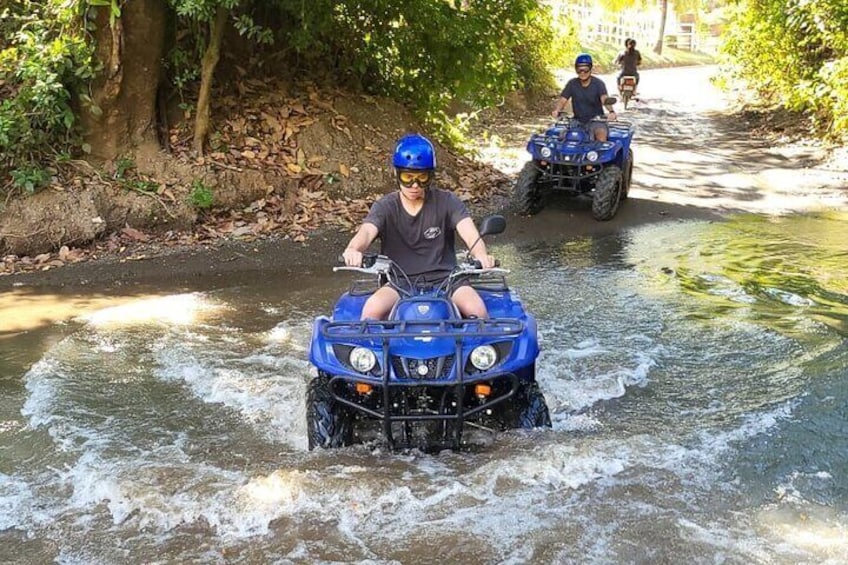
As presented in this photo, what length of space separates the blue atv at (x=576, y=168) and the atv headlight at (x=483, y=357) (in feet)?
20.8

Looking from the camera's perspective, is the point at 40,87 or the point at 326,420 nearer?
the point at 326,420

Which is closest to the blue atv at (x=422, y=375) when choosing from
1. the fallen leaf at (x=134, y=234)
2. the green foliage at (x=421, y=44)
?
the fallen leaf at (x=134, y=234)

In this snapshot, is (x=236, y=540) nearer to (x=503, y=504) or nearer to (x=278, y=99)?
(x=503, y=504)

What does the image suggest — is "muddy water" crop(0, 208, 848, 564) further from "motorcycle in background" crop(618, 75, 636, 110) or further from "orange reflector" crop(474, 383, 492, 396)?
"motorcycle in background" crop(618, 75, 636, 110)

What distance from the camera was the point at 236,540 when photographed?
3.96 m

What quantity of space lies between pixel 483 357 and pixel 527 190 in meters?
6.53

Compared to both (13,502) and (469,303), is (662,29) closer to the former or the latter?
(469,303)

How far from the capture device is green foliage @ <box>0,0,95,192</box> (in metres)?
9.30

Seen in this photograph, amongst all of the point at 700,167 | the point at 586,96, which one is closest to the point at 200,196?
the point at 586,96

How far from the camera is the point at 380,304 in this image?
4.90 metres

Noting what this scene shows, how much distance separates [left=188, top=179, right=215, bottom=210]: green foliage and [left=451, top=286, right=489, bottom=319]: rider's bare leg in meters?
5.76

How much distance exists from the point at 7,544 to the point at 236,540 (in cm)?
105

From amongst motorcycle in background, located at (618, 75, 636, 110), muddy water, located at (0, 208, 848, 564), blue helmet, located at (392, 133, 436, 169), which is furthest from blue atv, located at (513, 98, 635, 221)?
motorcycle in background, located at (618, 75, 636, 110)

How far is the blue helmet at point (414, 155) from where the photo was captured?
4945mm
